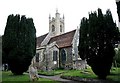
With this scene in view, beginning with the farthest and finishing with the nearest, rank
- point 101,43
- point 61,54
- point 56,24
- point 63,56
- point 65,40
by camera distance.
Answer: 1. point 56,24
2. point 65,40
3. point 61,54
4. point 63,56
5. point 101,43

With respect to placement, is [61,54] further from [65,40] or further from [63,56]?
[65,40]

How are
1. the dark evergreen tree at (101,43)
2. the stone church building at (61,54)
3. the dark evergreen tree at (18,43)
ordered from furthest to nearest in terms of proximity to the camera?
the stone church building at (61,54) < the dark evergreen tree at (18,43) < the dark evergreen tree at (101,43)

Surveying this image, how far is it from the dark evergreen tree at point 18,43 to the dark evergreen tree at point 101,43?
29.8ft

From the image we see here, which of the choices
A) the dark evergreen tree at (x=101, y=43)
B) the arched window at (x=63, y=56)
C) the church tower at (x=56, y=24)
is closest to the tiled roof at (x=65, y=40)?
the arched window at (x=63, y=56)

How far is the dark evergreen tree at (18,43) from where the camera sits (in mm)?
27775

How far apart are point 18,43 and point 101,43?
12.1 meters

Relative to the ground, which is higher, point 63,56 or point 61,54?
point 61,54

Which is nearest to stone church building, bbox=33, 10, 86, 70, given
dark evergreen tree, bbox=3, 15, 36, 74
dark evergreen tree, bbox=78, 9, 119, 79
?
dark evergreen tree, bbox=3, 15, 36, 74

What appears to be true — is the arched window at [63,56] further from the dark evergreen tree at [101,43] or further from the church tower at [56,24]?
the dark evergreen tree at [101,43]

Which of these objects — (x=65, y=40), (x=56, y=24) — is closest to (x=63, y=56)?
(x=65, y=40)

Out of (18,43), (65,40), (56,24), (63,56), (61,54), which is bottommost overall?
(63,56)

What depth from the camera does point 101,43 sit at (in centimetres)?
2186

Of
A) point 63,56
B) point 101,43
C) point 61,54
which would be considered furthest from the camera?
point 61,54

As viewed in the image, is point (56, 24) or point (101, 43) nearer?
point (101, 43)
